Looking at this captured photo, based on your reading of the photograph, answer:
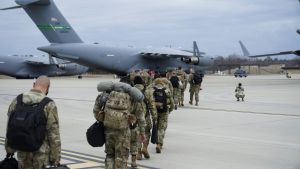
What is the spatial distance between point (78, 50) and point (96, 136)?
105ft

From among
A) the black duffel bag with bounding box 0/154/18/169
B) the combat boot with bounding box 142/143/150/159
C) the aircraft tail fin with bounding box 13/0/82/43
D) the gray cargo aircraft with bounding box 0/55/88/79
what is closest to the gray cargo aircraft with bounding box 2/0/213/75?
the aircraft tail fin with bounding box 13/0/82/43

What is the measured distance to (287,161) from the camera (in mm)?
8531

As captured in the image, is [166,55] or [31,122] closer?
[31,122]

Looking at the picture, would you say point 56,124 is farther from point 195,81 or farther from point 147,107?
point 195,81

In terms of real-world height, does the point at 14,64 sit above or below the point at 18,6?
below

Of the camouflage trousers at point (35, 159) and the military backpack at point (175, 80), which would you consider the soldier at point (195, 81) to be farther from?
the camouflage trousers at point (35, 159)

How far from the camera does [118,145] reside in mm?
6398

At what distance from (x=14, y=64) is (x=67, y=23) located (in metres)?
21.6

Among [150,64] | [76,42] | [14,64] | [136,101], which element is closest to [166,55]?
[150,64]

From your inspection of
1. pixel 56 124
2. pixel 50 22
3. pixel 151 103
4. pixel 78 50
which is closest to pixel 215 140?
pixel 151 103

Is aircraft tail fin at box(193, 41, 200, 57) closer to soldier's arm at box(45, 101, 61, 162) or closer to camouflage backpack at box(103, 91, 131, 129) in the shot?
camouflage backpack at box(103, 91, 131, 129)

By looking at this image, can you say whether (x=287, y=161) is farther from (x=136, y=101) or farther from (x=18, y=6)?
(x=18, y=6)

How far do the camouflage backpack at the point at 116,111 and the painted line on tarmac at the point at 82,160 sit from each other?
1990 millimetres

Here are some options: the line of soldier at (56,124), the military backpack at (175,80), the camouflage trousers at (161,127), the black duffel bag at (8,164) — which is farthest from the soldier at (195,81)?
the black duffel bag at (8,164)
